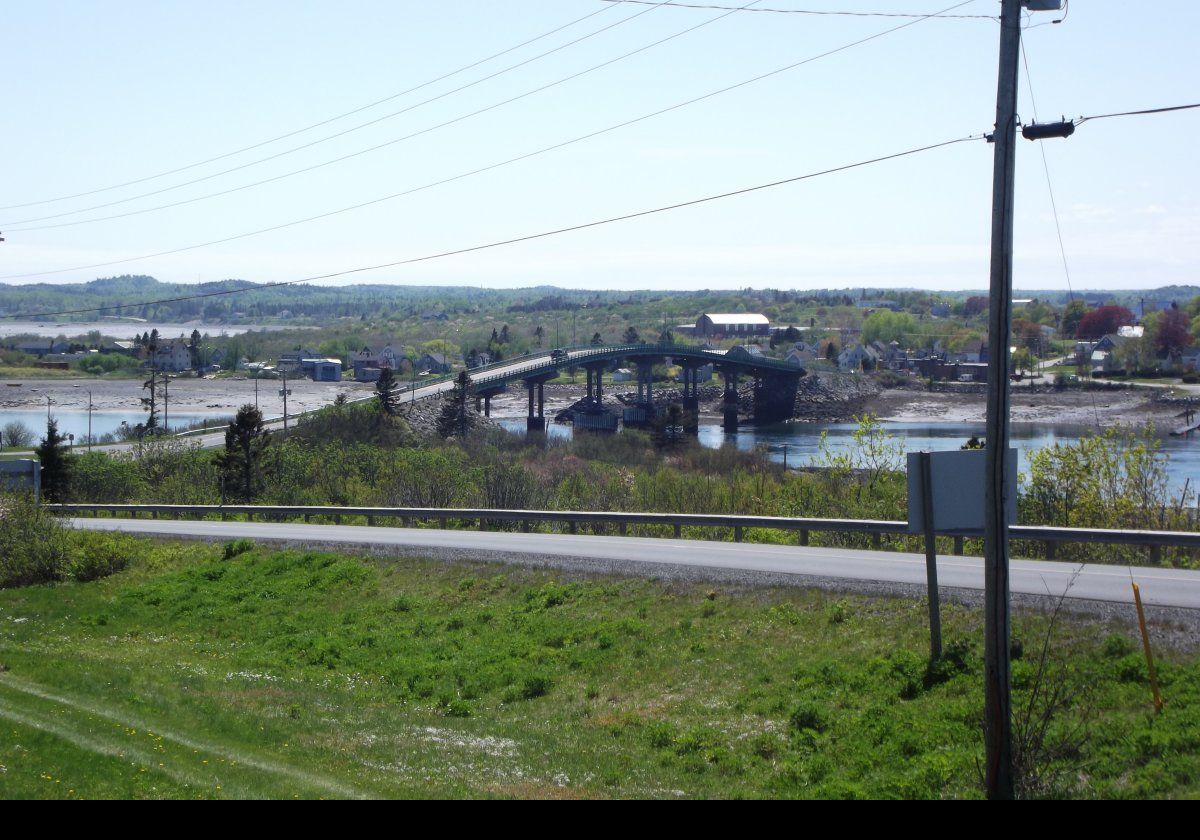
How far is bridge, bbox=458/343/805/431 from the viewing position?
11075 cm

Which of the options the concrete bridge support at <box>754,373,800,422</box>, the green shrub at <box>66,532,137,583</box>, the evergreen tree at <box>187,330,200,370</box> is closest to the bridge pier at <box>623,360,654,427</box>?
the concrete bridge support at <box>754,373,800,422</box>

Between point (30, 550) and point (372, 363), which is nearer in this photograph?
point (30, 550)

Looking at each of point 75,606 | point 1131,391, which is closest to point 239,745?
point 75,606

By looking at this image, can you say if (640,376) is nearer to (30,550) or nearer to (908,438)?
(908,438)

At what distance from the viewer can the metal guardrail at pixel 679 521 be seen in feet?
62.2

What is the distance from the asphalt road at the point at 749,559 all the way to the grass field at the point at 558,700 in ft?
4.17

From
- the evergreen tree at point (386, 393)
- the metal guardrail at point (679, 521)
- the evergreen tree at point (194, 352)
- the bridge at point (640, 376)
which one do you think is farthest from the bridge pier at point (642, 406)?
the evergreen tree at point (194, 352)

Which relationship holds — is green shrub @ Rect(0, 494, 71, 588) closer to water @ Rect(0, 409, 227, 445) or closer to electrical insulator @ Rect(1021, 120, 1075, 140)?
electrical insulator @ Rect(1021, 120, 1075, 140)

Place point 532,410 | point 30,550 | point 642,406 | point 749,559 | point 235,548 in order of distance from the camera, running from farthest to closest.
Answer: point 642,406 < point 532,410 < point 235,548 < point 30,550 < point 749,559

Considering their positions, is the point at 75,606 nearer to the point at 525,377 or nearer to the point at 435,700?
the point at 435,700

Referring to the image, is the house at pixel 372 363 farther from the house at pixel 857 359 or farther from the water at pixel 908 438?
the house at pixel 857 359

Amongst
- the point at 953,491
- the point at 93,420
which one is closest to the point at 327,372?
the point at 93,420

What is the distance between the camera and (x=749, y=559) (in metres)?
22.1

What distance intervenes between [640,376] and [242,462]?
72.9 metres
